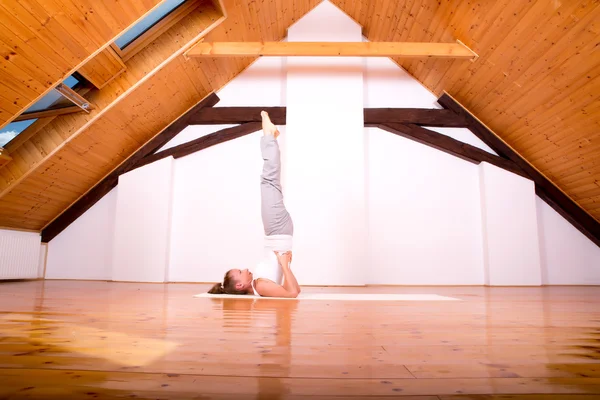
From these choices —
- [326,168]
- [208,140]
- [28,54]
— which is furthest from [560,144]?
[28,54]

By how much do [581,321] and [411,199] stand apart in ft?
12.1

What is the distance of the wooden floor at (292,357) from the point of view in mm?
754

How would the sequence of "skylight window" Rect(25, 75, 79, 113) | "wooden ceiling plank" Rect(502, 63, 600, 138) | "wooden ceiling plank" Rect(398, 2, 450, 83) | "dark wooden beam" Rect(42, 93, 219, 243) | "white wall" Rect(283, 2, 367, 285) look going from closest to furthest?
"skylight window" Rect(25, 75, 79, 113), "wooden ceiling plank" Rect(502, 63, 600, 138), "wooden ceiling plank" Rect(398, 2, 450, 83), "white wall" Rect(283, 2, 367, 285), "dark wooden beam" Rect(42, 93, 219, 243)

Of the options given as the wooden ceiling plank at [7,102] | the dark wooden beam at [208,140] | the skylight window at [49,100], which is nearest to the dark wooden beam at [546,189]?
the dark wooden beam at [208,140]

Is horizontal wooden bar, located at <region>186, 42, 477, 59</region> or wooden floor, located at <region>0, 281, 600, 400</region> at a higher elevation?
horizontal wooden bar, located at <region>186, 42, 477, 59</region>

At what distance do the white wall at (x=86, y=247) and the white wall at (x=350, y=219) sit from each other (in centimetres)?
1

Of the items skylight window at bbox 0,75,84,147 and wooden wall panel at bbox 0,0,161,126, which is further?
skylight window at bbox 0,75,84,147

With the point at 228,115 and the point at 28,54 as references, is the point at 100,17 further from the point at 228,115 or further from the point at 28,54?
the point at 228,115

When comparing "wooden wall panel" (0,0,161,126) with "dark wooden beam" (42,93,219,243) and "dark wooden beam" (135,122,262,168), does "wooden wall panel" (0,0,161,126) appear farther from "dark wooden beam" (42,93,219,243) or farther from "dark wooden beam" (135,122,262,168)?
"dark wooden beam" (135,122,262,168)

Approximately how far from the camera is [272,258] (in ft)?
10.1

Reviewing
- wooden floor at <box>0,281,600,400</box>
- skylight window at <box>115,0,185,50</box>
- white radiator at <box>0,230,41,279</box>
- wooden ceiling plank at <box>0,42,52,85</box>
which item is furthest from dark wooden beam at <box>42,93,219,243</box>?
wooden floor at <box>0,281,600,400</box>

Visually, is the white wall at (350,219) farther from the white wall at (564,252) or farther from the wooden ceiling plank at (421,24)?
the wooden ceiling plank at (421,24)

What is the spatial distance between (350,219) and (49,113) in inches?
136

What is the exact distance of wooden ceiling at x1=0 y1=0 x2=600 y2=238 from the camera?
10.1ft
